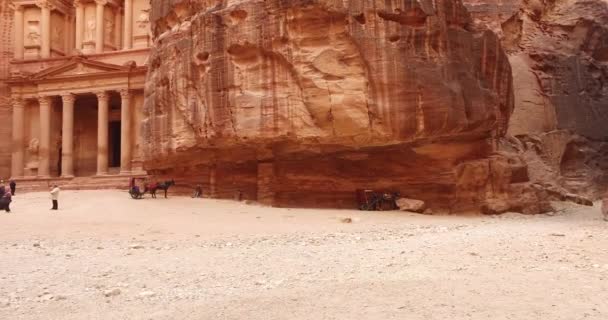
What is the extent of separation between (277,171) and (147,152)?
262 inches

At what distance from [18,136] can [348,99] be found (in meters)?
29.8

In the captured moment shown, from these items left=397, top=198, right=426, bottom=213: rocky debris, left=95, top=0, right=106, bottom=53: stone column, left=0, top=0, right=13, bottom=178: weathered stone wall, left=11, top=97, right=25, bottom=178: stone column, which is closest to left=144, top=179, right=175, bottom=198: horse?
left=397, top=198, right=426, bottom=213: rocky debris

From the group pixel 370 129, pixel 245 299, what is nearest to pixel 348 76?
pixel 370 129

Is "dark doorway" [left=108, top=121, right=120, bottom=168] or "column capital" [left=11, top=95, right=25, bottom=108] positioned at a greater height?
"column capital" [left=11, top=95, right=25, bottom=108]

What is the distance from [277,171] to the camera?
1772 centimetres

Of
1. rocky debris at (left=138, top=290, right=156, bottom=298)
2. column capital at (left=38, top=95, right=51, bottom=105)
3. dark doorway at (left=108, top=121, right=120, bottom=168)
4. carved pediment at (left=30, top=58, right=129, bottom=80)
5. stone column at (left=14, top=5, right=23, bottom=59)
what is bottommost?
rocky debris at (left=138, top=290, right=156, bottom=298)

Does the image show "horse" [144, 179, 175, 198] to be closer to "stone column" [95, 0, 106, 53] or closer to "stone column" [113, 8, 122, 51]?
"stone column" [95, 0, 106, 53]

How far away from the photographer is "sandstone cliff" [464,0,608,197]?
2628cm

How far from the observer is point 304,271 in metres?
7.36

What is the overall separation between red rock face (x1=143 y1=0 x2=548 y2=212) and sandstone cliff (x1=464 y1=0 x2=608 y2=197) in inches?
356

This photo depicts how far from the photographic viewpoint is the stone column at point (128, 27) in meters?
41.0

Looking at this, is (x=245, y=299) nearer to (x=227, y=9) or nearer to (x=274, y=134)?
(x=274, y=134)

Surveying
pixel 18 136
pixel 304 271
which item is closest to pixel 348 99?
pixel 304 271

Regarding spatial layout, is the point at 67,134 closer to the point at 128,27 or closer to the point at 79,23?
the point at 128,27
